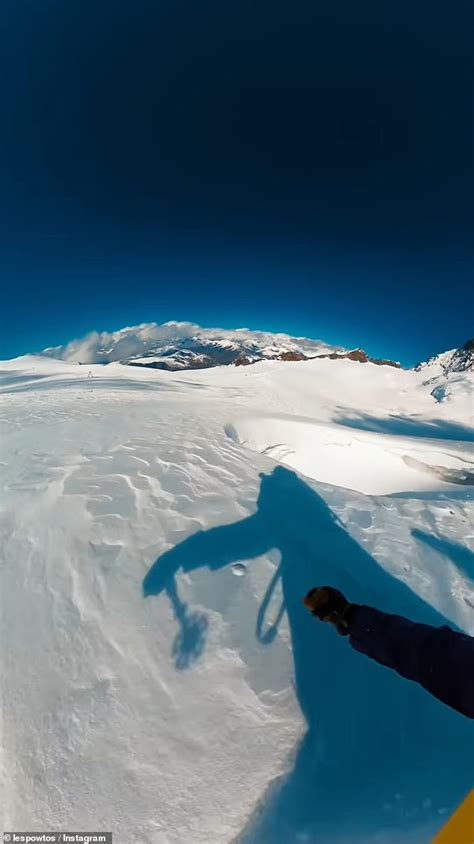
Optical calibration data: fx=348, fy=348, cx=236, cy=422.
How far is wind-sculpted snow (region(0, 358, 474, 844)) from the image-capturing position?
5.96 feet

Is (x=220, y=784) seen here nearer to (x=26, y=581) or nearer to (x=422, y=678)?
(x=422, y=678)

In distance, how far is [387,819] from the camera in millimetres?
1770

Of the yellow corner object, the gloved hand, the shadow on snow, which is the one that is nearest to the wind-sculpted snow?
the yellow corner object

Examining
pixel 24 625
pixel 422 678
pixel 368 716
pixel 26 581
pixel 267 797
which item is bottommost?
pixel 267 797

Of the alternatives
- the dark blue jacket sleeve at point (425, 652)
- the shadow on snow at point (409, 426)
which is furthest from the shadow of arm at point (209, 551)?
the shadow on snow at point (409, 426)

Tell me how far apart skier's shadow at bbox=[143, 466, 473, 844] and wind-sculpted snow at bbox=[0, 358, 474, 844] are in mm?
10

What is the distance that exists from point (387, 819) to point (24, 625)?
2375 mm

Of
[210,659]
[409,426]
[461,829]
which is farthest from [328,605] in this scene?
[409,426]

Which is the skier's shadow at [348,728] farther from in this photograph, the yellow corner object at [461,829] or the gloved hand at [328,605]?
the gloved hand at [328,605]

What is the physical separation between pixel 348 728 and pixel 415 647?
115 cm

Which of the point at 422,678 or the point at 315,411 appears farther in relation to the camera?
the point at 315,411

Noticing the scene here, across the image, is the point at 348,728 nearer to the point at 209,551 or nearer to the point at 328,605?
the point at 328,605

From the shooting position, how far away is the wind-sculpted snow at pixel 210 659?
1.82m

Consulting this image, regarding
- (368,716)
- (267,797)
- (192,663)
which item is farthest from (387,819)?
(192,663)
